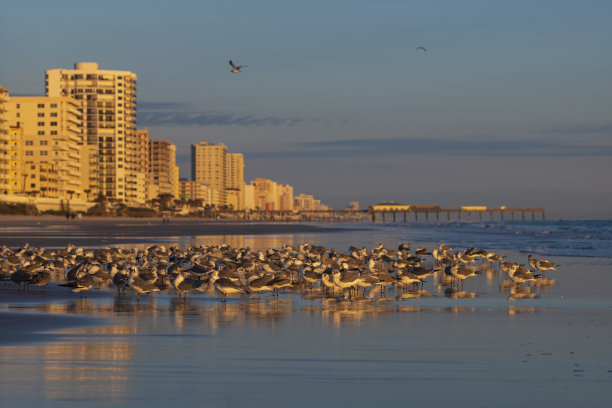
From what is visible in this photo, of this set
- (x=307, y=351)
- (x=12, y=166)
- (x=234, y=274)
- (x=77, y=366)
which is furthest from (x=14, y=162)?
(x=77, y=366)

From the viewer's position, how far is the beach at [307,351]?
29.6 feet

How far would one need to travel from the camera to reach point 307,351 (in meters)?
11.8

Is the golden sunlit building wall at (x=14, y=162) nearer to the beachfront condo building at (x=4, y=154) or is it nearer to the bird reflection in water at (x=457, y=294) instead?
the beachfront condo building at (x=4, y=154)

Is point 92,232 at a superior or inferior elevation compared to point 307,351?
superior

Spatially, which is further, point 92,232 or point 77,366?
point 92,232

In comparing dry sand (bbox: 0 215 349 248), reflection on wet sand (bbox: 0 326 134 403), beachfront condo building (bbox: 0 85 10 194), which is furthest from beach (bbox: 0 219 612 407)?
beachfront condo building (bbox: 0 85 10 194)

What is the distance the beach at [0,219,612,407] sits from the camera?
Result: 355 inches

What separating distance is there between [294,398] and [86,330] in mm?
6423

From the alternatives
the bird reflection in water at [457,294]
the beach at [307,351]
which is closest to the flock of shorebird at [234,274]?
the beach at [307,351]

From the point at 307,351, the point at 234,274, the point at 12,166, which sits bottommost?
the point at 307,351

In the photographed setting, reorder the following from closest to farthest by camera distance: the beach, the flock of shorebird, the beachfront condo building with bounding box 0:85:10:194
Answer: the beach → the flock of shorebird → the beachfront condo building with bounding box 0:85:10:194

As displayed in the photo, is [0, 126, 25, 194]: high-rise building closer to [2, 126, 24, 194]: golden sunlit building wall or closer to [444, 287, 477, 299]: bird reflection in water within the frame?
[2, 126, 24, 194]: golden sunlit building wall

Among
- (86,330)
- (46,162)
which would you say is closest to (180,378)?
(86,330)

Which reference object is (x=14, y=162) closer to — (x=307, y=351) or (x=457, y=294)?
(x=457, y=294)
